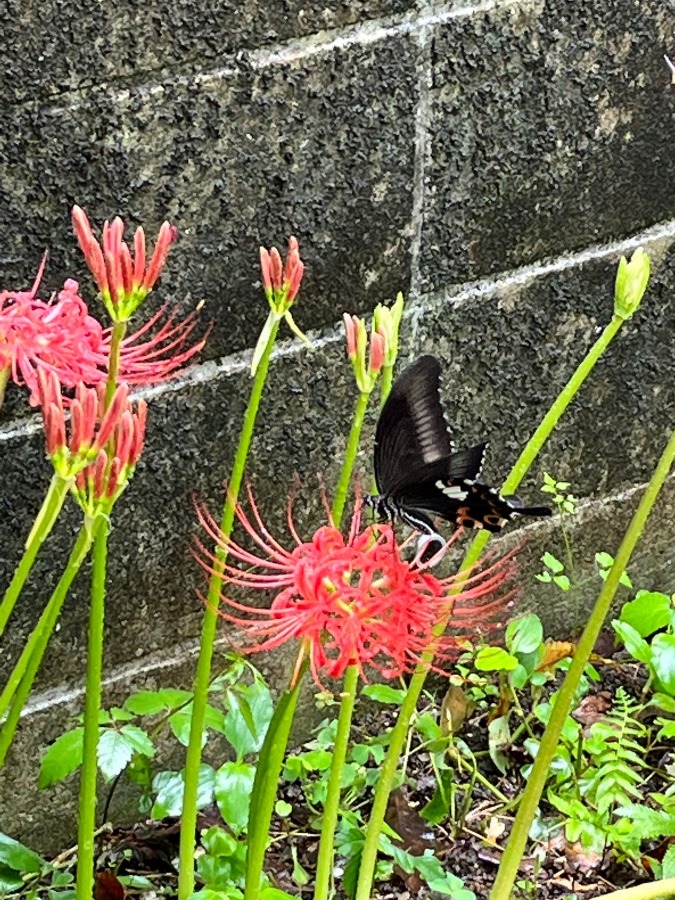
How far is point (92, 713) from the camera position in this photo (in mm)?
1176

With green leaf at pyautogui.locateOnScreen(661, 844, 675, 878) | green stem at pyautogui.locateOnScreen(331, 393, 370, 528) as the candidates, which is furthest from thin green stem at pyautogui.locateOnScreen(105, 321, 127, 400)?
green leaf at pyautogui.locateOnScreen(661, 844, 675, 878)

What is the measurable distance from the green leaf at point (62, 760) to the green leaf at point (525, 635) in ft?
2.54

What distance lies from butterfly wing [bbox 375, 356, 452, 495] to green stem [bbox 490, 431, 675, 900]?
0.63 feet

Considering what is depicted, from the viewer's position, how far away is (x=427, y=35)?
67.3 inches

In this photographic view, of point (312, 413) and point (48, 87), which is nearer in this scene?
point (48, 87)

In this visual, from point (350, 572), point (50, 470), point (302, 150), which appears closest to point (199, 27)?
point (302, 150)

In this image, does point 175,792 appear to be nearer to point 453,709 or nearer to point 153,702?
point 153,702

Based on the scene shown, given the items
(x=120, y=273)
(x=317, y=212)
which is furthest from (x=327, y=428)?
(x=120, y=273)

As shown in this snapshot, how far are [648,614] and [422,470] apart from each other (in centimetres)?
93

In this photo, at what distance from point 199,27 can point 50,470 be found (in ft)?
1.81

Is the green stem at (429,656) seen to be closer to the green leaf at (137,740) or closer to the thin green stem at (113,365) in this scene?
the green leaf at (137,740)

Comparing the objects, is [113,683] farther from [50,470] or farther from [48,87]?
[48,87]

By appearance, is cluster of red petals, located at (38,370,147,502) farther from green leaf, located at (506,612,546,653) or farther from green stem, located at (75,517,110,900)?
green leaf, located at (506,612,546,653)

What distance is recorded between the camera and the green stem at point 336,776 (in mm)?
1280
